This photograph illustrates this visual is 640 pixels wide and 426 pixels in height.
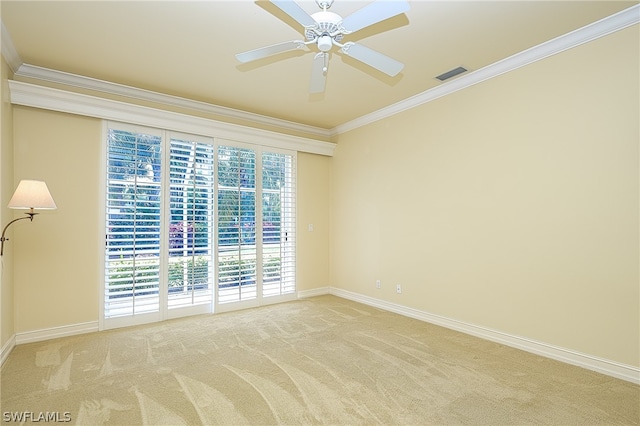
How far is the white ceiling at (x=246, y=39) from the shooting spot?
2529 mm

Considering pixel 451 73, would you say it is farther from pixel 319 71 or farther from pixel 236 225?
pixel 236 225

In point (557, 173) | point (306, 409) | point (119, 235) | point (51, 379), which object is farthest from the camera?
point (119, 235)

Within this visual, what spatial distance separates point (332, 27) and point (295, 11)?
0.90ft

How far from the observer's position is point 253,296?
4785 millimetres

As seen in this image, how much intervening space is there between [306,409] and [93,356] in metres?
2.16

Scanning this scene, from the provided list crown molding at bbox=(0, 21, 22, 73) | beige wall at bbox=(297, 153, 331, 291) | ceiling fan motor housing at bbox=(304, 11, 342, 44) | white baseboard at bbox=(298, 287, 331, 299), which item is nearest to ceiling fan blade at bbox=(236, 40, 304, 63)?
ceiling fan motor housing at bbox=(304, 11, 342, 44)

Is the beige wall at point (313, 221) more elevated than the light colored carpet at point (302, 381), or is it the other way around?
the beige wall at point (313, 221)

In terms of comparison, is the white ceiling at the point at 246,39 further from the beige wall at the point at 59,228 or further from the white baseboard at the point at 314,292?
the white baseboard at the point at 314,292

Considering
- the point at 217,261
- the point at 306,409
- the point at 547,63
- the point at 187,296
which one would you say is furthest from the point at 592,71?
the point at 187,296

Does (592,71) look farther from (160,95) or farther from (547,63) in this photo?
(160,95)

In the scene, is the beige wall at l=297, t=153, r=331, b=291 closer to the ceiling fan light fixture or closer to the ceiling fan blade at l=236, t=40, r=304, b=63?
the ceiling fan blade at l=236, t=40, r=304, b=63

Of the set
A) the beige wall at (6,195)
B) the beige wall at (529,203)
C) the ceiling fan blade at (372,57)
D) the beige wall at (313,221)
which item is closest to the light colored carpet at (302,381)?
the beige wall at (6,195)

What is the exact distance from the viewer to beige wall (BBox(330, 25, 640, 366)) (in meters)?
2.65

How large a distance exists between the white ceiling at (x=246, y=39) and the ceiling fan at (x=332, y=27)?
0.40 meters
